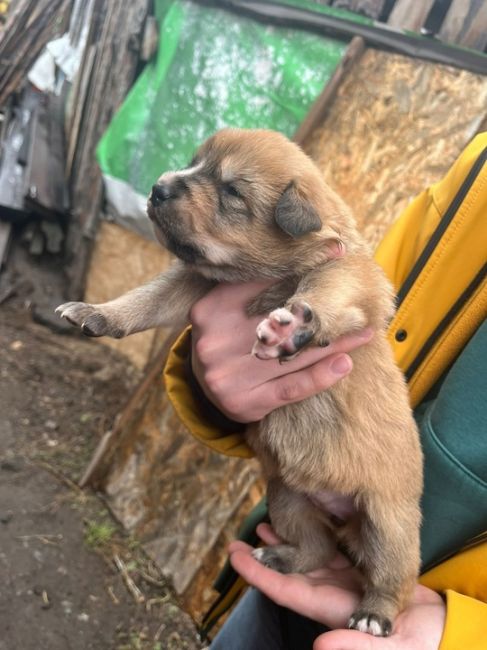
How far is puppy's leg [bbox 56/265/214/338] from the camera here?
92.2 inches

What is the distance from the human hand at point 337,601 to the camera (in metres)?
1.70

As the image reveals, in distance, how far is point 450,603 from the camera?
176cm

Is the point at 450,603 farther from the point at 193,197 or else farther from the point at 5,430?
the point at 5,430

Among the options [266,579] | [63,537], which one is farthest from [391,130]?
[63,537]

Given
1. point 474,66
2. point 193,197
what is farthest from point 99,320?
point 474,66

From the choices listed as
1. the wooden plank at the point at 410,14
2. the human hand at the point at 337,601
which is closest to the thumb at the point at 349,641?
the human hand at the point at 337,601

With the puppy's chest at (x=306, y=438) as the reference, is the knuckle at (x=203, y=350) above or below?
above

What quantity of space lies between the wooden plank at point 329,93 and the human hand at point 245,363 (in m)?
2.71

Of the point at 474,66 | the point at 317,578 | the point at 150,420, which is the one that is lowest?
the point at 150,420

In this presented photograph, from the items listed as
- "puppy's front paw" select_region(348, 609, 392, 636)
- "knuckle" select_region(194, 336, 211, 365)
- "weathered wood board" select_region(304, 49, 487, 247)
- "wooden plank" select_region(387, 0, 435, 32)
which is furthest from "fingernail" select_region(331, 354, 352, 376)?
"wooden plank" select_region(387, 0, 435, 32)

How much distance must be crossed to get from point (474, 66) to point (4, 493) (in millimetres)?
4547

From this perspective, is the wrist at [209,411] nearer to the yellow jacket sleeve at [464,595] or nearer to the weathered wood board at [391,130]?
the yellow jacket sleeve at [464,595]

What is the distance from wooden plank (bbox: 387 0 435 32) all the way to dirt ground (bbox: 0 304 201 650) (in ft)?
13.4

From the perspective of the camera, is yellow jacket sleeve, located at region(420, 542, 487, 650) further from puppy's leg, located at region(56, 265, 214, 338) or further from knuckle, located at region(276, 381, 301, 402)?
puppy's leg, located at region(56, 265, 214, 338)
